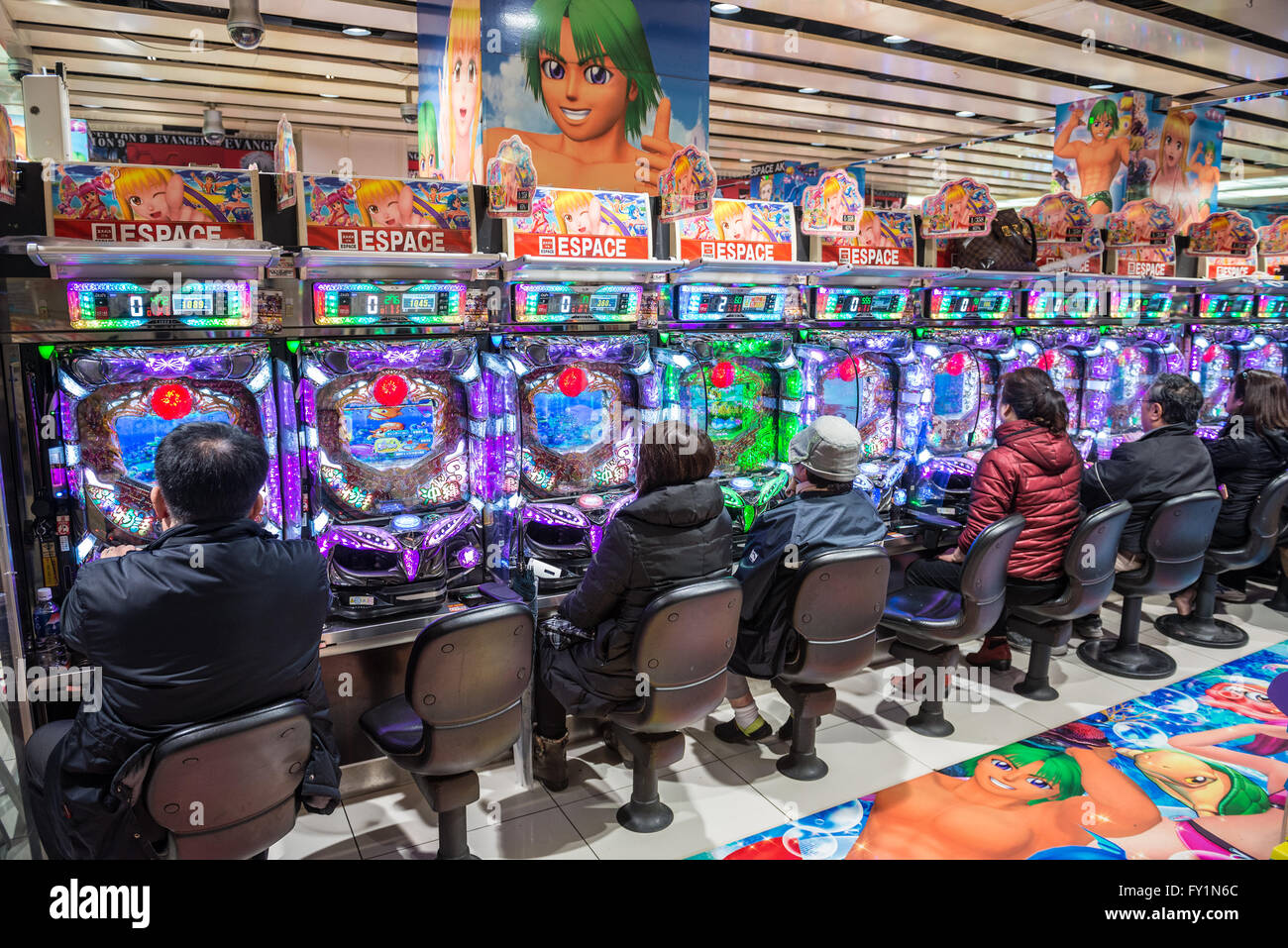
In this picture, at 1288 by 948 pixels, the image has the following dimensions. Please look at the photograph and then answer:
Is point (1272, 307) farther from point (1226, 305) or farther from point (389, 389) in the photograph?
point (389, 389)

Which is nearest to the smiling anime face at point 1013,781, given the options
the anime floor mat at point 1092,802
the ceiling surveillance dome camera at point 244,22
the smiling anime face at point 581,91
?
the anime floor mat at point 1092,802

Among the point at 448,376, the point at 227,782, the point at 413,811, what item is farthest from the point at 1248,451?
the point at 227,782

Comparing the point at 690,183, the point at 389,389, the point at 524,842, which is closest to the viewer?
the point at 524,842

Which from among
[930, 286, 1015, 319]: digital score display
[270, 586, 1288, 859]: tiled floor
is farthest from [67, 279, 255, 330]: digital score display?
[930, 286, 1015, 319]: digital score display

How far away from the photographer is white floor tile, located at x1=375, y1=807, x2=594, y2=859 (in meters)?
2.91

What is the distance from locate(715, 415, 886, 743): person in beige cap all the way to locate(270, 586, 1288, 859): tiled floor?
516 mm

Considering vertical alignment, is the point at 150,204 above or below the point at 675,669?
above

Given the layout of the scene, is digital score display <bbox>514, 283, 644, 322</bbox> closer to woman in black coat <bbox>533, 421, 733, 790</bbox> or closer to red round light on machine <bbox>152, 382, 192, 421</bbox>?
woman in black coat <bbox>533, 421, 733, 790</bbox>

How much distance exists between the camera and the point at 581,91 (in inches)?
161

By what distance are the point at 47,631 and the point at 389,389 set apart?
1.31 metres

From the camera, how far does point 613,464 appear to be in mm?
3615
